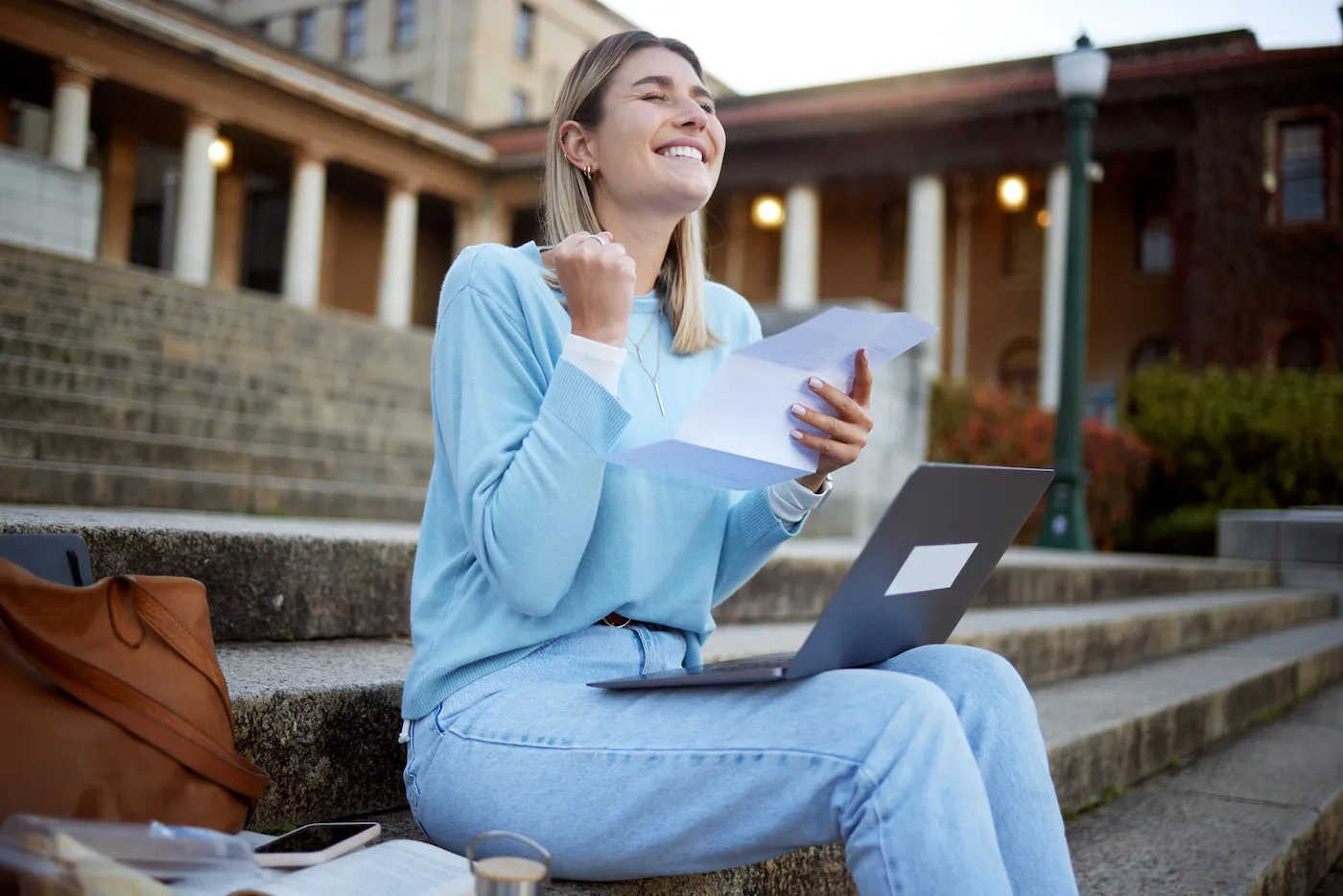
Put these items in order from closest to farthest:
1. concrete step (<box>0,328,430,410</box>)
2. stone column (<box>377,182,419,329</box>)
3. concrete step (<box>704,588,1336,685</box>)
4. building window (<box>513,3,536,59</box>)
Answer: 1. concrete step (<box>704,588,1336,685</box>)
2. concrete step (<box>0,328,430,410</box>)
3. stone column (<box>377,182,419,329</box>)
4. building window (<box>513,3,536,59</box>)

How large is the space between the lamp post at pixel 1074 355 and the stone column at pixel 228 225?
2025cm

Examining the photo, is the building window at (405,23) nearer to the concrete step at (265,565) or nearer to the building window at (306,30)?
the building window at (306,30)

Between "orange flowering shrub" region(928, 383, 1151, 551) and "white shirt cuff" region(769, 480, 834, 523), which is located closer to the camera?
"white shirt cuff" region(769, 480, 834, 523)

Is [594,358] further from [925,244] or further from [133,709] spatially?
[925,244]

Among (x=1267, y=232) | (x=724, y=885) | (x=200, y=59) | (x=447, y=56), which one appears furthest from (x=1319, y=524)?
(x=447, y=56)

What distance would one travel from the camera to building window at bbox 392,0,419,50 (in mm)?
30547

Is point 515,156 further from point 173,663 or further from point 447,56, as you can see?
point 173,663

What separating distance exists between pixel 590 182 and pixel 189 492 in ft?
12.0

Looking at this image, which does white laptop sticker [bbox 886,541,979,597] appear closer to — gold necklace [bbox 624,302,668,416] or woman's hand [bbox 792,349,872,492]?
woman's hand [bbox 792,349,872,492]

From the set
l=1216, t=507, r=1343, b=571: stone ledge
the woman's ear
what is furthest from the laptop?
l=1216, t=507, r=1343, b=571: stone ledge

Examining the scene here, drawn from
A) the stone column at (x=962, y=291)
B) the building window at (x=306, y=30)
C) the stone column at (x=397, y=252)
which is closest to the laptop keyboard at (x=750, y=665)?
the stone column at (x=962, y=291)

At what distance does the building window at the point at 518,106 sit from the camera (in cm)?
3089

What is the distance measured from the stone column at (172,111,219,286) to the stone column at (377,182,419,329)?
458cm

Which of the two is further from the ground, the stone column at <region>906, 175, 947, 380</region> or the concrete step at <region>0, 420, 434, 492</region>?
the stone column at <region>906, 175, 947, 380</region>
